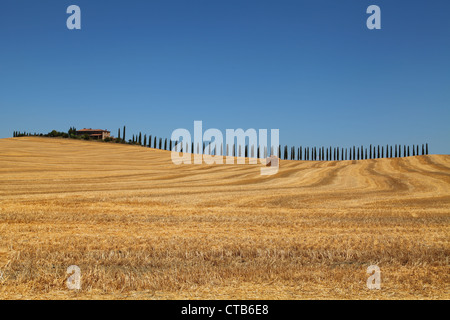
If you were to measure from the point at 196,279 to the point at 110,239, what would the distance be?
5.06 metres

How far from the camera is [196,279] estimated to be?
7816 millimetres

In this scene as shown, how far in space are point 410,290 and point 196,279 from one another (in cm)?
454

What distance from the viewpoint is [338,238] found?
1213 cm

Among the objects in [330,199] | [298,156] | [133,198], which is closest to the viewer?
[133,198]

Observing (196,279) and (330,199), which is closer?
(196,279)

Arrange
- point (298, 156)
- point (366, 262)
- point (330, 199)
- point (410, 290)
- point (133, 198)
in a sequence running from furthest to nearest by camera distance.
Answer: point (298, 156) < point (330, 199) < point (133, 198) < point (366, 262) < point (410, 290)
